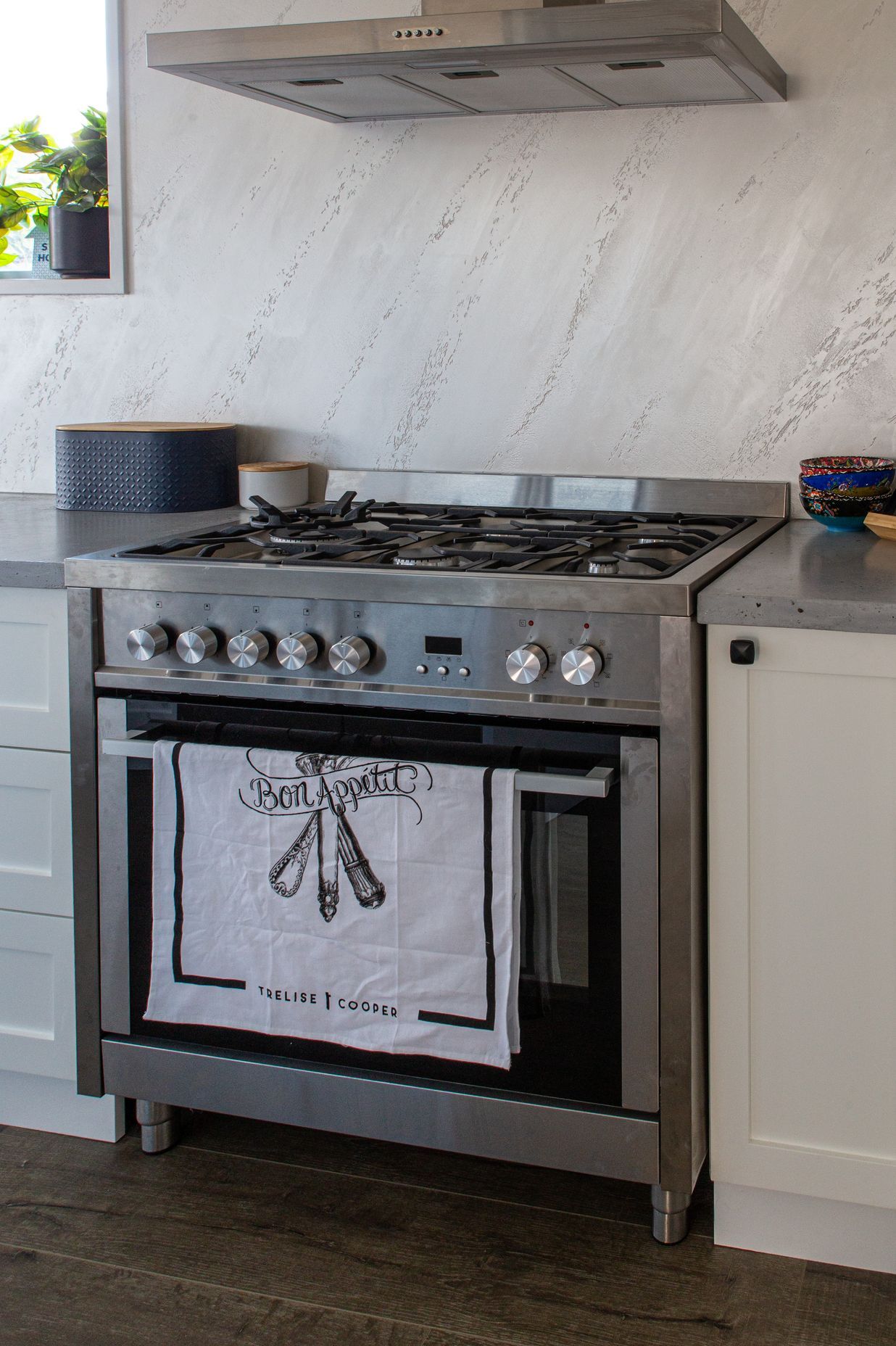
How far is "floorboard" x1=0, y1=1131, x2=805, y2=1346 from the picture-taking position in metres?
1.69

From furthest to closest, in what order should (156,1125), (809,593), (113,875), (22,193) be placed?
(22,193), (156,1125), (113,875), (809,593)

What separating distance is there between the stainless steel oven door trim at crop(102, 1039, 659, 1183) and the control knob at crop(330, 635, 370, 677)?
59cm

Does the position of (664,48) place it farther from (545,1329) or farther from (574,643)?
(545,1329)

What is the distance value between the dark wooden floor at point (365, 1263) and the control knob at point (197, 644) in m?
0.80

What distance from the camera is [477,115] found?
2.35 metres

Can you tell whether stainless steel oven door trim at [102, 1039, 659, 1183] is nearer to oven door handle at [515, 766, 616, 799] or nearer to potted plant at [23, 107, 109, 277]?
oven door handle at [515, 766, 616, 799]

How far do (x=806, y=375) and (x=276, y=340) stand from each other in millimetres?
995

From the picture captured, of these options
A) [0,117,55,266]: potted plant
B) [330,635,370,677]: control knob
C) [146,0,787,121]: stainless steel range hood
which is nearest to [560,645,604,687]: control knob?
[330,635,370,677]: control knob

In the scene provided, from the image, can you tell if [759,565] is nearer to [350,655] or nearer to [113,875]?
[350,655]

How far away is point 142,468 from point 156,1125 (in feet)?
3.72

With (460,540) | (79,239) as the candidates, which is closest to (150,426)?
(79,239)

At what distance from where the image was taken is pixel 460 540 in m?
2.01

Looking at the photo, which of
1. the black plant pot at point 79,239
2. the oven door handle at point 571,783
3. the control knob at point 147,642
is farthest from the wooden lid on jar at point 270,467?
the oven door handle at point 571,783

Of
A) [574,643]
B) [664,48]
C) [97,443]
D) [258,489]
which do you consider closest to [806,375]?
[664,48]
